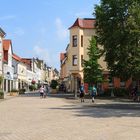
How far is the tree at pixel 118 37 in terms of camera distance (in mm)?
50375

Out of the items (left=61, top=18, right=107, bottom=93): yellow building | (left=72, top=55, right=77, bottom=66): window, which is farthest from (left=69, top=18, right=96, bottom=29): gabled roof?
(left=72, top=55, right=77, bottom=66): window

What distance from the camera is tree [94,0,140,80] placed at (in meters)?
50.4

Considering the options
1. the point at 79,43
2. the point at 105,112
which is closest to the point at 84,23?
the point at 79,43

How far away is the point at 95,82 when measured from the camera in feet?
194

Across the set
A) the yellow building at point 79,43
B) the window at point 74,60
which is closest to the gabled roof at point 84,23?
the yellow building at point 79,43

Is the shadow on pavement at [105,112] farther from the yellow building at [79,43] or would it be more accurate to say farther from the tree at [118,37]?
the yellow building at [79,43]

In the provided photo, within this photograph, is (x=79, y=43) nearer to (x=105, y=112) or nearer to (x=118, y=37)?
(x=118, y=37)

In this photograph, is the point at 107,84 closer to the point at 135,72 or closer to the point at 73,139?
the point at 135,72

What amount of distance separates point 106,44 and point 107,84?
17850 millimetres

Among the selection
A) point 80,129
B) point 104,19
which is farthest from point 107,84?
point 80,129

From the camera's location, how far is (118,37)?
166 feet

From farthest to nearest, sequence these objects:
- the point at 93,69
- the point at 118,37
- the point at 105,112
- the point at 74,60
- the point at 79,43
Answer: the point at 74,60 < the point at 79,43 < the point at 93,69 < the point at 118,37 < the point at 105,112

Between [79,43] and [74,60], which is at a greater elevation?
[79,43]

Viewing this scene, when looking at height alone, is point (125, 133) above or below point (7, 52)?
below
